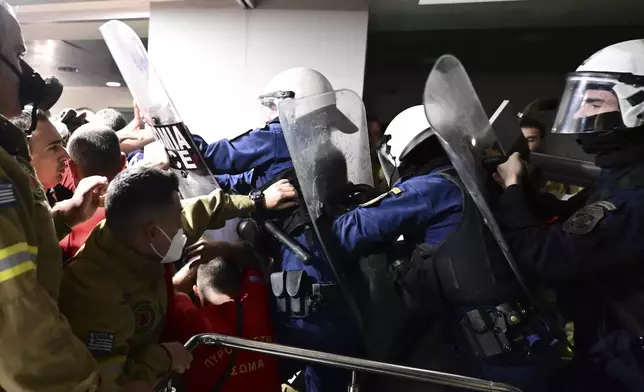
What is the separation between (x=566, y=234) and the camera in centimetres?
127

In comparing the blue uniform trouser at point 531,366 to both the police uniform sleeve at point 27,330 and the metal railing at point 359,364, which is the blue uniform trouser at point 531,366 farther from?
the police uniform sleeve at point 27,330

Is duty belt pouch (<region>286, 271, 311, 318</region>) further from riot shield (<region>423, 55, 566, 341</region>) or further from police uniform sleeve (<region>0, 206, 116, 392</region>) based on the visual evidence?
police uniform sleeve (<region>0, 206, 116, 392</region>)

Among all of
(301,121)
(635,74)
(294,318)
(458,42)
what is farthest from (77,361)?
(458,42)

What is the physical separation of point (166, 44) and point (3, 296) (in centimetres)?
269

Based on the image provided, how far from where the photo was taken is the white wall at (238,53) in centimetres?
306

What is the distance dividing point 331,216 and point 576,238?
0.65 meters

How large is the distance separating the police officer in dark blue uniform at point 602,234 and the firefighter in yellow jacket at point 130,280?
2.74 ft

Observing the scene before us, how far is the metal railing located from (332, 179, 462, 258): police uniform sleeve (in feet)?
1.19

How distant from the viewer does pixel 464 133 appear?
1.46m

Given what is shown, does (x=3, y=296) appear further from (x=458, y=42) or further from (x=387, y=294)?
(x=458, y=42)

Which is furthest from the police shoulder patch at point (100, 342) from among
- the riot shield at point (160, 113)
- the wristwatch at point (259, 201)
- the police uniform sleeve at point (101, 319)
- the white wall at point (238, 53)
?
the white wall at point (238, 53)

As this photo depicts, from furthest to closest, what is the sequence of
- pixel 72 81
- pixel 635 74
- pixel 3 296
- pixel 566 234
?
pixel 72 81, pixel 635 74, pixel 566 234, pixel 3 296

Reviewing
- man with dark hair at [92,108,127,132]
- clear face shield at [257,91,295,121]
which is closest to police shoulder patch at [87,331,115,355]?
clear face shield at [257,91,295,121]

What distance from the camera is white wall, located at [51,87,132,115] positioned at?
5.81 m
